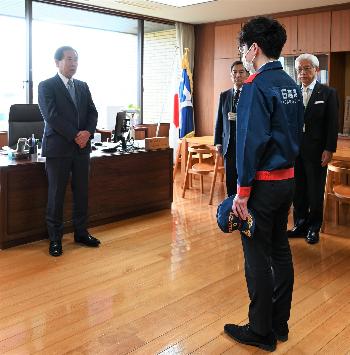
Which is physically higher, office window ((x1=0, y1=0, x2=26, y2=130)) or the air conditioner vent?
the air conditioner vent

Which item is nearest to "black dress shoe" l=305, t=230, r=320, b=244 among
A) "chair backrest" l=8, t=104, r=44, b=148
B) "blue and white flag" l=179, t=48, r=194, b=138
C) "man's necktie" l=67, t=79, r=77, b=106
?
"man's necktie" l=67, t=79, r=77, b=106

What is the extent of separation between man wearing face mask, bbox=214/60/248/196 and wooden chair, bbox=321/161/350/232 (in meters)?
0.88

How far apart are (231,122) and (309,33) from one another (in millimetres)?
3254

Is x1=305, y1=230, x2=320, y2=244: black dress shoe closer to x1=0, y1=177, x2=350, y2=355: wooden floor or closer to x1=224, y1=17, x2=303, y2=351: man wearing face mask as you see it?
x1=0, y1=177, x2=350, y2=355: wooden floor

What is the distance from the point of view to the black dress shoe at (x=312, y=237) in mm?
4043

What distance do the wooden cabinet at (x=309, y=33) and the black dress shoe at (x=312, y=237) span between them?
10.1ft

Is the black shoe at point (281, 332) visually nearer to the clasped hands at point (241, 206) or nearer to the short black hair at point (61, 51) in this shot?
the clasped hands at point (241, 206)

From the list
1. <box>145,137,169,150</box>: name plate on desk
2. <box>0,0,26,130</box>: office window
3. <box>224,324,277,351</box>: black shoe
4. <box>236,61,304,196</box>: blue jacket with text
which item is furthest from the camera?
<box>0,0,26,130</box>: office window

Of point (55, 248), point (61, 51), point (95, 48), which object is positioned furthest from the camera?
point (95, 48)

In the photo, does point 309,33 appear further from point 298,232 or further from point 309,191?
point 298,232

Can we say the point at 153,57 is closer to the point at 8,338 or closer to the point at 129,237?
the point at 129,237

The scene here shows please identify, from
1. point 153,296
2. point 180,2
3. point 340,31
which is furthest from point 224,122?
point 340,31

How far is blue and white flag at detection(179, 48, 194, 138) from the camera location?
301 inches

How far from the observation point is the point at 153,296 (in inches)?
115
